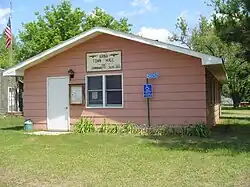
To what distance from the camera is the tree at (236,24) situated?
37.0 feet

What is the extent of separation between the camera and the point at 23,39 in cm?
3994

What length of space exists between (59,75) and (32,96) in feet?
4.97

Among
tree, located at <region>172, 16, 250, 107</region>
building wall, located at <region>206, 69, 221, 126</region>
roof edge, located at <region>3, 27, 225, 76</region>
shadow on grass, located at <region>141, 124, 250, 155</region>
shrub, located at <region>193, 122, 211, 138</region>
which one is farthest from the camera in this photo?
tree, located at <region>172, 16, 250, 107</region>

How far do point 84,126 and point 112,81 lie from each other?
6.43ft

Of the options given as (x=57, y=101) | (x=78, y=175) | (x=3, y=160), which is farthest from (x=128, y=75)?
(x=78, y=175)

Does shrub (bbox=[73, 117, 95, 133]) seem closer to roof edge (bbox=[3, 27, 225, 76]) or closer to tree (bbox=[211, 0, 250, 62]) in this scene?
roof edge (bbox=[3, 27, 225, 76])

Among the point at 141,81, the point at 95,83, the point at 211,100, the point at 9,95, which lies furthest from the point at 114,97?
the point at 9,95

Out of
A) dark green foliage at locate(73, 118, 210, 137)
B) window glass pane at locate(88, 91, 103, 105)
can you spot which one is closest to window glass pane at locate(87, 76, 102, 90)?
window glass pane at locate(88, 91, 103, 105)

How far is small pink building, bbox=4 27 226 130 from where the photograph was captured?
13.0 meters

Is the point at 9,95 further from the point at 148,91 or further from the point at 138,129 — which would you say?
the point at 148,91

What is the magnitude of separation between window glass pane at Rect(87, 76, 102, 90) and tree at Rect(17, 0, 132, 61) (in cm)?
2303

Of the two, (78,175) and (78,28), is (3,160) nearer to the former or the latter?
(78,175)

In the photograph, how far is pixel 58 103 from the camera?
49.1 ft

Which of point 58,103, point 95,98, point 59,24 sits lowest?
point 58,103
